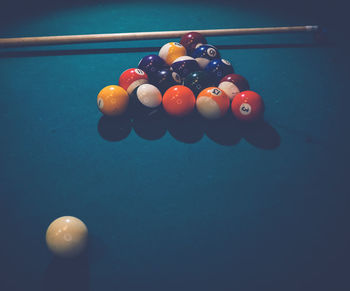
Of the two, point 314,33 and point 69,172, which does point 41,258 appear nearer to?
point 69,172

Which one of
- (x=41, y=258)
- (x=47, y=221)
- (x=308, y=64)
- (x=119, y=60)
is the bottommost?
(x=41, y=258)

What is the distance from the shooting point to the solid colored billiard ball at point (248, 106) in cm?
244

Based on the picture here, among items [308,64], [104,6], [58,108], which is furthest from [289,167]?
[104,6]

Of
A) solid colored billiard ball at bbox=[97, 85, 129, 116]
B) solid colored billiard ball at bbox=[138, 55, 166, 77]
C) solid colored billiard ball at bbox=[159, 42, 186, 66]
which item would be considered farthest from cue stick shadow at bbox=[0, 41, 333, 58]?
solid colored billiard ball at bbox=[97, 85, 129, 116]

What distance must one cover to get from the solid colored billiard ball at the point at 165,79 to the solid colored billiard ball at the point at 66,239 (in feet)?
5.22

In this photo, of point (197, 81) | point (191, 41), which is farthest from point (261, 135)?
point (191, 41)

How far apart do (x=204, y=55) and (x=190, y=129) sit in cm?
95

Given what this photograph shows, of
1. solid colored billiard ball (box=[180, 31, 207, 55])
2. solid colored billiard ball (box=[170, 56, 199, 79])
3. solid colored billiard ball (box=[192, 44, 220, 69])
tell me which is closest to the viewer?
solid colored billiard ball (box=[170, 56, 199, 79])

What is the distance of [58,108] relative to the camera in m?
2.76

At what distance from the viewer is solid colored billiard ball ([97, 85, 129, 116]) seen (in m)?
2.47

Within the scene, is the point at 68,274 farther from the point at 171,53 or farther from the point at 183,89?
the point at 171,53

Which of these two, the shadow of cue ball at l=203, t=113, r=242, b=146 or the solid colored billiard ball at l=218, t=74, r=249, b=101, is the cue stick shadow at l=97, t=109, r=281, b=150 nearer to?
the shadow of cue ball at l=203, t=113, r=242, b=146

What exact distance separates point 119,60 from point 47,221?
224 cm

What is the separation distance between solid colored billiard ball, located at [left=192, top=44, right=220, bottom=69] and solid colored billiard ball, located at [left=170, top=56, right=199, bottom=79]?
16cm
